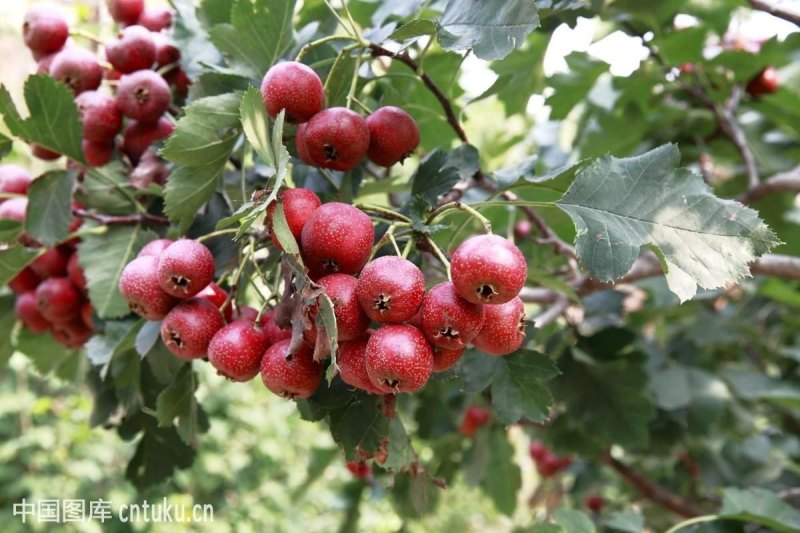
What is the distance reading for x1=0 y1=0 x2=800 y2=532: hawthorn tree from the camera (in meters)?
0.71

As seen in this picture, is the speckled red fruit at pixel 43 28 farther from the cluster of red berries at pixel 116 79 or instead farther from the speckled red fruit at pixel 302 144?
the speckled red fruit at pixel 302 144

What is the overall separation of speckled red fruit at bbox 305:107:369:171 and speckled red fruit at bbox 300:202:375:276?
4.1 inches

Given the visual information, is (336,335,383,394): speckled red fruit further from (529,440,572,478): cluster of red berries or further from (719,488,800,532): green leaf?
(529,440,572,478): cluster of red berries

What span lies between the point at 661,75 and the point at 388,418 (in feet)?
3.66

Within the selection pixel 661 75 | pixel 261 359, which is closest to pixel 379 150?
pixel 261 359

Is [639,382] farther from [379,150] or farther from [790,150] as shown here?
[379,150]

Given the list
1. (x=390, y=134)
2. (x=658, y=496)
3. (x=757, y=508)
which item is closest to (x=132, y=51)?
(x=390, y=134)

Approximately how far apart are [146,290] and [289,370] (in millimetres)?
211

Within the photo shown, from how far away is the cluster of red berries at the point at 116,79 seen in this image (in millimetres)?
1053

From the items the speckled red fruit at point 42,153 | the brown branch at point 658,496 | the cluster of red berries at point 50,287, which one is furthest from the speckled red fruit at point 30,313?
the brown branch at point 658,496

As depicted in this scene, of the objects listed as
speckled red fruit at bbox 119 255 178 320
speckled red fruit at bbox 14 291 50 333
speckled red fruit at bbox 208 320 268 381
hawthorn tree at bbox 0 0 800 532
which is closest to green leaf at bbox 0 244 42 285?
hawthorn tree at bbox 0 0 800 532

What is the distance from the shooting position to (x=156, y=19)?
1229 millimetres

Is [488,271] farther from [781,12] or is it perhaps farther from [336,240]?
[781,12]

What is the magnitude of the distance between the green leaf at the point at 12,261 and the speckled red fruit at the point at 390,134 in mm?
583
